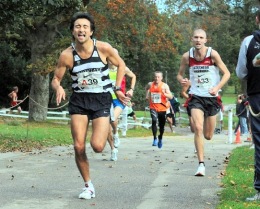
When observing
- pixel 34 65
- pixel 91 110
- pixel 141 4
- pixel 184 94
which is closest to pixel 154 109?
pixel 184 94

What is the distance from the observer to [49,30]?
31.2 m

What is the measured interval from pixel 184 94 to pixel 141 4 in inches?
951

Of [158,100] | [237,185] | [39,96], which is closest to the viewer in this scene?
[237,185]

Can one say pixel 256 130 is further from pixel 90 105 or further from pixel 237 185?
pixel 90 105

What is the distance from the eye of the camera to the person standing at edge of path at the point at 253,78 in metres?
6.84

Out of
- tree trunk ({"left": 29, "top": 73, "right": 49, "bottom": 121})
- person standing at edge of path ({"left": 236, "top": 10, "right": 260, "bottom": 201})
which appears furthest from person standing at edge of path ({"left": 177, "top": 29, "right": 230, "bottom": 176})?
tree trunk ({"left": 29, "top": 73, "right": 49, "bottom": 121})

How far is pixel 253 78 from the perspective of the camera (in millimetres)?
6969

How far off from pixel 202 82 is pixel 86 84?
10.8ft

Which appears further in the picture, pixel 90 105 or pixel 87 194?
pixel 90 105

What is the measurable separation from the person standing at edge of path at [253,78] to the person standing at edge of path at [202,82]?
3192 millimetres

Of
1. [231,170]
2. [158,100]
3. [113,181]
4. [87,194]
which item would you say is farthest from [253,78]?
[158,100]

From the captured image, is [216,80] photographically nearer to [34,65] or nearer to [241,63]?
[241,63]

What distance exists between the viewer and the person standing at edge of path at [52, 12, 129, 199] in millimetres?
7793

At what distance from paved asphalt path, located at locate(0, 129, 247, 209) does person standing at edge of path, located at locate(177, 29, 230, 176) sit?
79 cm
